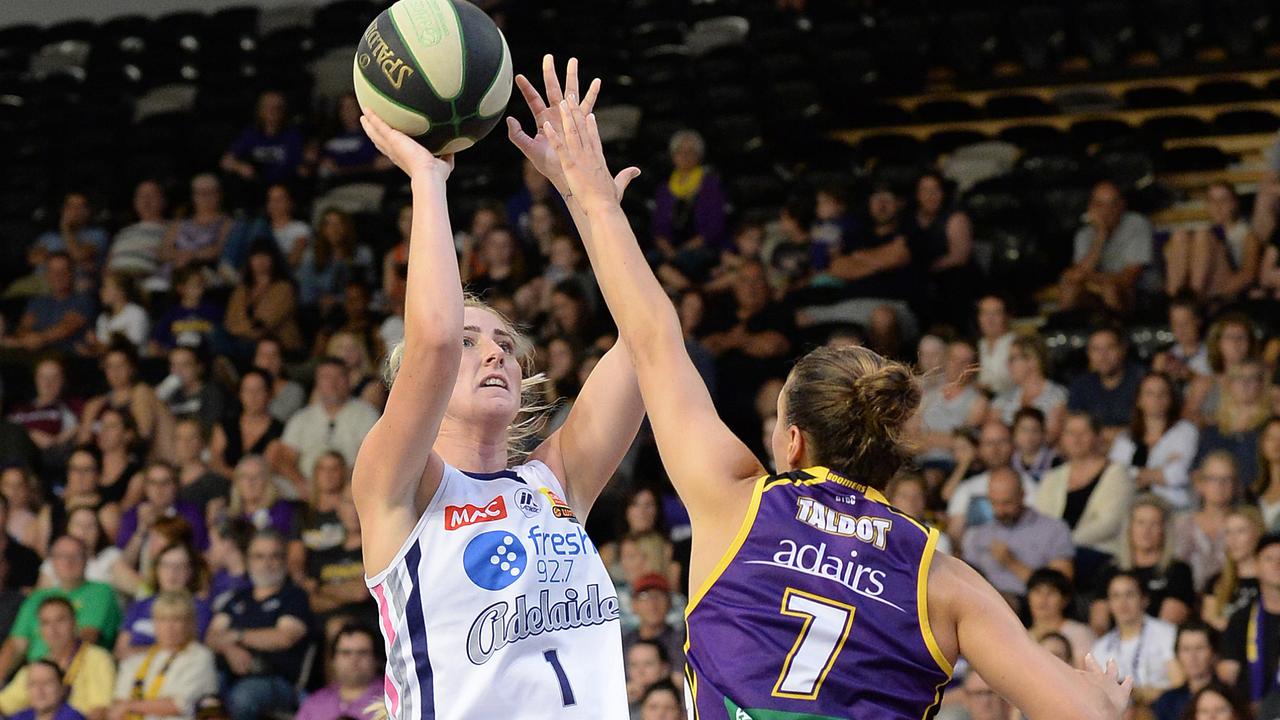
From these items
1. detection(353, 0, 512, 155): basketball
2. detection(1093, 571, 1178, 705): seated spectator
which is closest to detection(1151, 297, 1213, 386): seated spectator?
detection(1093, 571, 1178, 705): seated spectator

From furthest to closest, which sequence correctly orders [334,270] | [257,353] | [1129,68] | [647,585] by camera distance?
[1129,68], [334,270], [257,353], [647,585]

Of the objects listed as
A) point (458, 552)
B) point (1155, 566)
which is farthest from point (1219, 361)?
point (458, 552)

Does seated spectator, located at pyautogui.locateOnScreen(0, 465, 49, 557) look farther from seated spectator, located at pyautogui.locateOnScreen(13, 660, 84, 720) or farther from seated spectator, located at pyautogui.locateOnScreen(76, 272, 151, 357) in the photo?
seated spectator, located at pyautogui.locateOnScreen(76, 272, 151, 357)

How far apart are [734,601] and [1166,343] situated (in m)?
6.59

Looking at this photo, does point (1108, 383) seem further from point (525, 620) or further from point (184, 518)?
point (525, 620)

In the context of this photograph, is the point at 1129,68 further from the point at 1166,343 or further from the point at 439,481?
the point at 439,481

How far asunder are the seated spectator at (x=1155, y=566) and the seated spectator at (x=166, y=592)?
454 centimetres

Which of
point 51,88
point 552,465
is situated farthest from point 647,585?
point 51,88

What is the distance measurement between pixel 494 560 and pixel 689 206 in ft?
24.6

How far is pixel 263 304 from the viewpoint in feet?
35.8

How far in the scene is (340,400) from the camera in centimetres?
961

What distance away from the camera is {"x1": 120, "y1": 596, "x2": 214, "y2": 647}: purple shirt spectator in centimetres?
850

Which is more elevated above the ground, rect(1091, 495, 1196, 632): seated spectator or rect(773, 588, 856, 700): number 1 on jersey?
rect(1091, 495, 1196, 632): seated spectator

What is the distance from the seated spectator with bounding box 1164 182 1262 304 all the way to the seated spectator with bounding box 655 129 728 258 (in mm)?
2857
